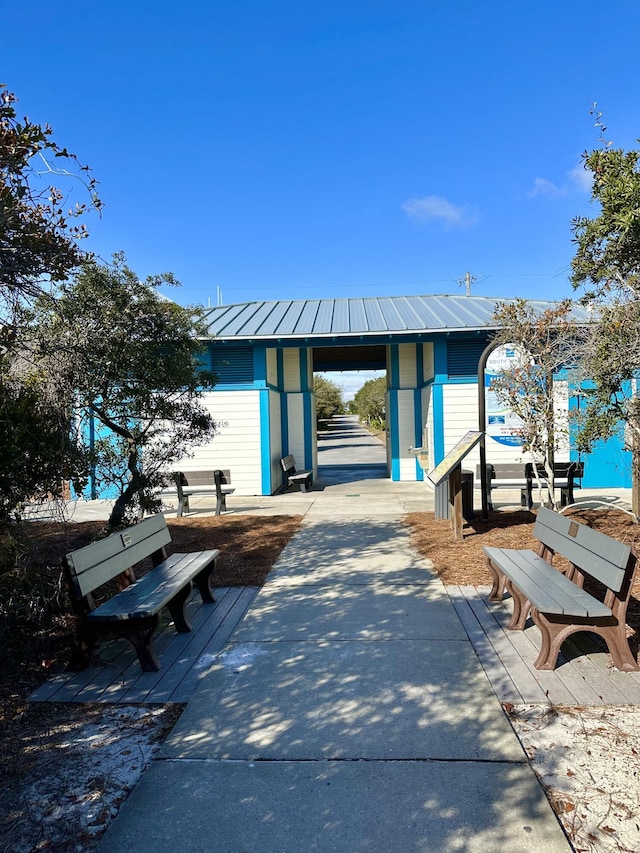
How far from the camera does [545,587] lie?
3984 mm

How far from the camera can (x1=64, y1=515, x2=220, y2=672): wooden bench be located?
375cm

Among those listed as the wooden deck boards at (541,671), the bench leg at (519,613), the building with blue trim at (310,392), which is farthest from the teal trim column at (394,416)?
the bench leg at (519,613)

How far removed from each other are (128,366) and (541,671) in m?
4.73

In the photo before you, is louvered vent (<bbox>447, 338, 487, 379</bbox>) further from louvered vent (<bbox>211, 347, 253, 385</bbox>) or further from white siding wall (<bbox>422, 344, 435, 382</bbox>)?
louvered vent (<bbox>211, 347, 253, 385</bbox>)

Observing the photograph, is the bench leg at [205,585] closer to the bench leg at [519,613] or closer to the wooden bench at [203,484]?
the bench leg at [519,613]

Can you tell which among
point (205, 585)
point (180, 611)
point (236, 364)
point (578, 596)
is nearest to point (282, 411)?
point (236, 364)

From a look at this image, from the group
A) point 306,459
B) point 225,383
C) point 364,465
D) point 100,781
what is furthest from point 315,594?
point 364,465

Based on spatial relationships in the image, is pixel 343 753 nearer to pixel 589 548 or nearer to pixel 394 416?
pixel 589 548

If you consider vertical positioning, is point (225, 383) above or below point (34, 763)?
above

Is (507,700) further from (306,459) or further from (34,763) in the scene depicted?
(306,459)

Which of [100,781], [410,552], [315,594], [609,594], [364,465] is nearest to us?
[100,781]

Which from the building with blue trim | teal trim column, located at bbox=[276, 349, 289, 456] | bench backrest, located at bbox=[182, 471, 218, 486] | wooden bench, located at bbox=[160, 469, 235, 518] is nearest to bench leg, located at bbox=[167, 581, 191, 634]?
wooden bench, located at bbox=[160, 469, 235, 518]

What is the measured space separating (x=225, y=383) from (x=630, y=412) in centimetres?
887

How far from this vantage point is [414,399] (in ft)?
48.0
